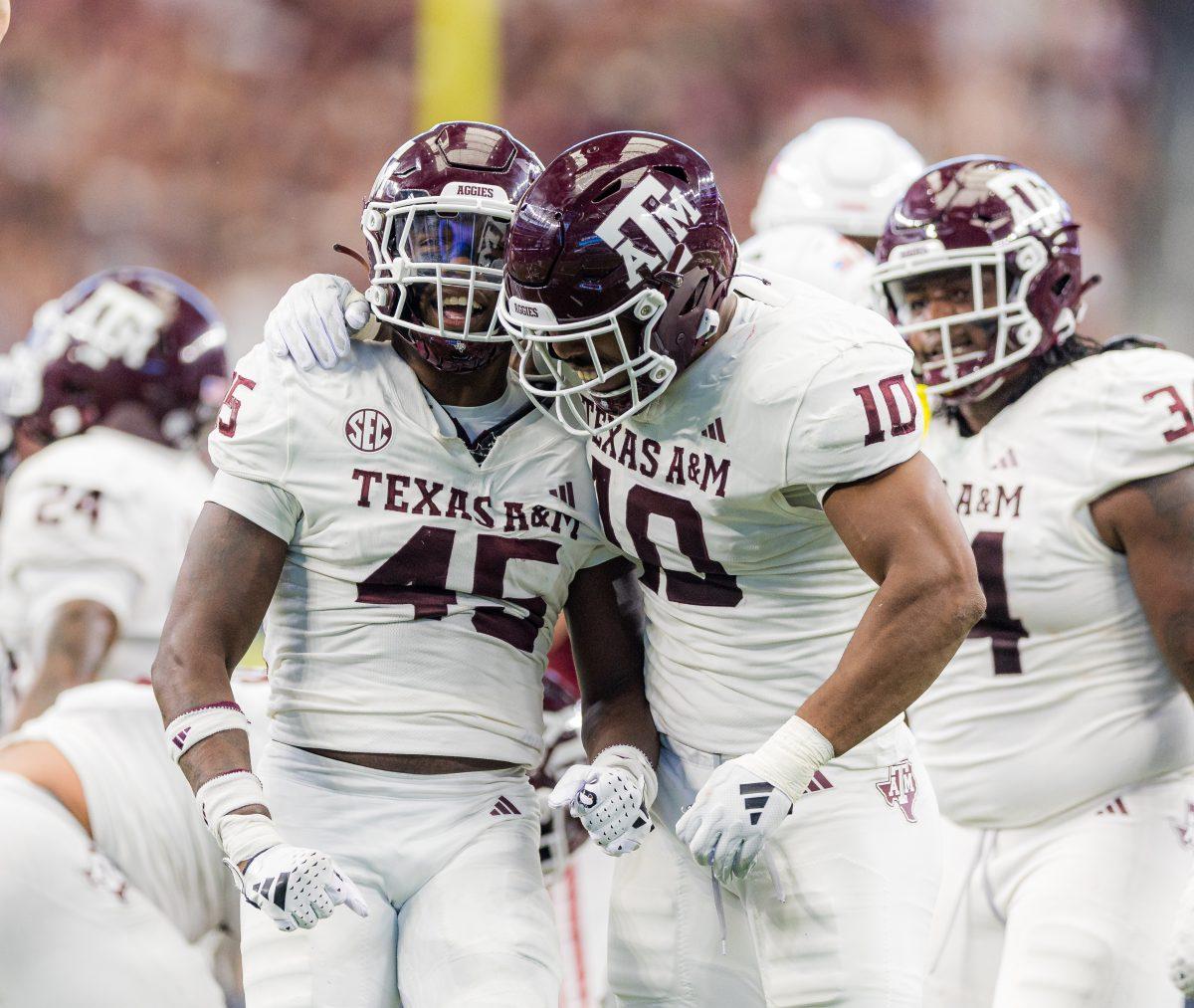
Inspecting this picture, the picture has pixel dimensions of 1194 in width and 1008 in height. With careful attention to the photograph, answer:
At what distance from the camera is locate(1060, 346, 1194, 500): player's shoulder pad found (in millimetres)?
2477

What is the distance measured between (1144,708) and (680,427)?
99cm

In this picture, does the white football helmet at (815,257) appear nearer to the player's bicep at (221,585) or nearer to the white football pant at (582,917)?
the white football pant at (582,917)

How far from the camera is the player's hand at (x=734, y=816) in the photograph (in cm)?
184

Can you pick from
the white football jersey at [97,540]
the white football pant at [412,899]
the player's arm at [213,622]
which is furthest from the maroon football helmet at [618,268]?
the white football jersey at [97,540]

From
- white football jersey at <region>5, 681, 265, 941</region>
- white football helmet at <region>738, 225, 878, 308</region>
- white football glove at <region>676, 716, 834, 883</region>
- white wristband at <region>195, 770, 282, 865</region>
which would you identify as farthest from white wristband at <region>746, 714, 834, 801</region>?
white football helmet at <region>738, 225, 878, 308</region>

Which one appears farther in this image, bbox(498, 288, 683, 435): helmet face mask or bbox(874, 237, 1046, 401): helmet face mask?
bbox(874, 237, 1046, 401): helmet face mask

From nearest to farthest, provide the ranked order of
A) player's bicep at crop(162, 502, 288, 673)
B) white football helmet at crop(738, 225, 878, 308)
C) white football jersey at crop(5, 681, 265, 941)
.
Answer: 1. player's bicep at crop(162, 502, 288, 673)
2. white football jersey at crop(5, 681, 265, 941)
3. white football helmet at crop(738, 225, 878, 308)

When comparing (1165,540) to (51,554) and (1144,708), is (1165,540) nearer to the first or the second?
(1144,708)

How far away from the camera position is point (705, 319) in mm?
2043

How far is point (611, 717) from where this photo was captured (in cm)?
221

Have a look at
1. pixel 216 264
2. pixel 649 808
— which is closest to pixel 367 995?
pixel 649 808

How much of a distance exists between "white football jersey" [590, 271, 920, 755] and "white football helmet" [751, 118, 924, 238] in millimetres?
1933

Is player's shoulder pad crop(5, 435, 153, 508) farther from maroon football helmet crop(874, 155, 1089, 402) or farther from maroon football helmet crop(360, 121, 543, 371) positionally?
maroon football helmet crop(874, 155, 1089, 402)

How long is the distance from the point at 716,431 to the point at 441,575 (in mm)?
419
